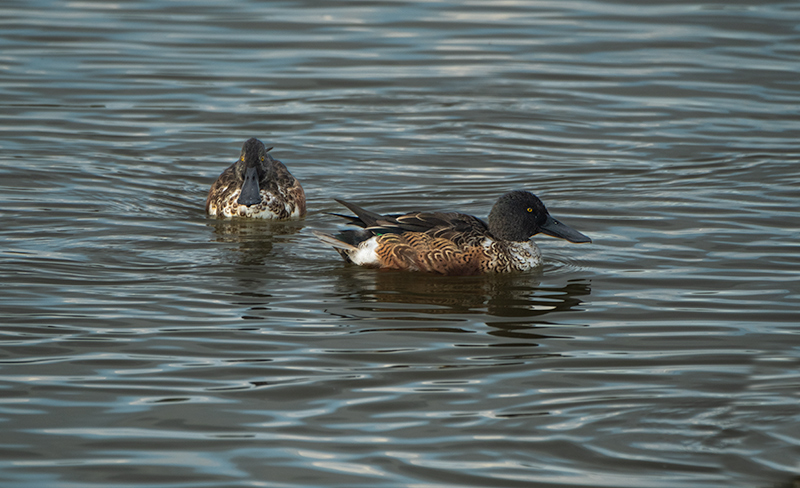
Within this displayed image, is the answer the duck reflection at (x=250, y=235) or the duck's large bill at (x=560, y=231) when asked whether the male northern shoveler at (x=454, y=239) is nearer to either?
the duck's large bill at (x=560, y=231)

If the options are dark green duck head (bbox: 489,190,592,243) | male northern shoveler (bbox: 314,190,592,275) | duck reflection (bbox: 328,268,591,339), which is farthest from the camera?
dark green duck head (bbox: 489,190,592,243)

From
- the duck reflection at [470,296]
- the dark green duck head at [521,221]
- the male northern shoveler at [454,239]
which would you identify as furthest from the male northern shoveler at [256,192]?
the dark green duck head at [521,221]

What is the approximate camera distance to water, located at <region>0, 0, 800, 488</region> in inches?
233

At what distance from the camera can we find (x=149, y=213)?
1098 centimetres

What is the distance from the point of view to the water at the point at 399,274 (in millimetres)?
5930

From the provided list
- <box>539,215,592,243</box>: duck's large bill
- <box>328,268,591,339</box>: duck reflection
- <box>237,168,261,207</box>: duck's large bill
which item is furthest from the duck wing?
<box>237,168,261,207</box>: duck's large bill

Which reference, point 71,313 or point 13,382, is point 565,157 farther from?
point 13,382

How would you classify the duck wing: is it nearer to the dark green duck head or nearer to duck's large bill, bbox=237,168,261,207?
the dark green duck head

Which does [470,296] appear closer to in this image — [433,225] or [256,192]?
[433,225]

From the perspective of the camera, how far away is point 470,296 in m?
8.74

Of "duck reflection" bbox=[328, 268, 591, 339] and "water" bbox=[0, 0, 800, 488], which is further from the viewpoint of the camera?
"duck reflection" bbox=[328, 268, 591, 339]

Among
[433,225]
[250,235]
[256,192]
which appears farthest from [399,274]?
[256,192]

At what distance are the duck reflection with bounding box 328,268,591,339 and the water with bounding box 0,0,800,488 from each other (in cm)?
4

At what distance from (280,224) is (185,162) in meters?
2.51
